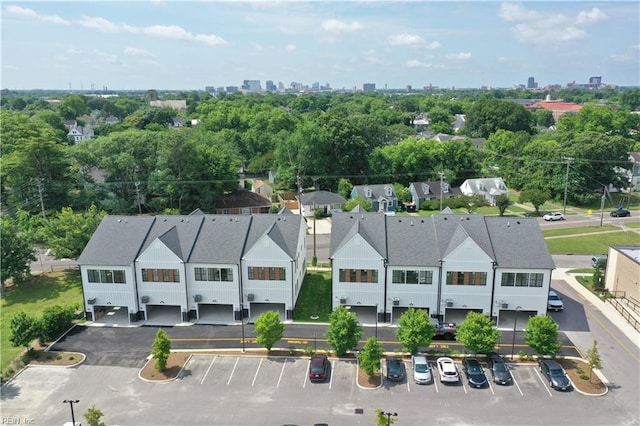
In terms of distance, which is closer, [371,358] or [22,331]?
[371,358]

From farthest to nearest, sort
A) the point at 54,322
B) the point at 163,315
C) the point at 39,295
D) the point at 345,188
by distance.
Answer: the point at 345,188, the point at 39,295, the point at 163,315, the point at 54,322

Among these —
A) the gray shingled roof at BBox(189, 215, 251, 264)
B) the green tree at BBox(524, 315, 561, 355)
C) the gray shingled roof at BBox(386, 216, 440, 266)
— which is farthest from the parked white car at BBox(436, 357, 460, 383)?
the gray shingled roof at BBox(189, 215, 251, 264)

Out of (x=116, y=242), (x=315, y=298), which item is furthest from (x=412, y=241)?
(x=116, y=242)

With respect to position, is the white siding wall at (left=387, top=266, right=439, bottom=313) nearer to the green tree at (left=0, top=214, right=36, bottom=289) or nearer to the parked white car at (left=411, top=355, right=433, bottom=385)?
the parked white car at (left=411, top=355, right=433, bottom=385)

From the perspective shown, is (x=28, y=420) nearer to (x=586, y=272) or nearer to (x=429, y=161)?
(x=586, y=272)

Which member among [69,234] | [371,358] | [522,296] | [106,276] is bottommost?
[371,358]

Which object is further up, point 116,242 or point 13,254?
point 116,242

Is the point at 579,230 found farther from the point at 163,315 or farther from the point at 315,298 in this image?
the point at 163,315
